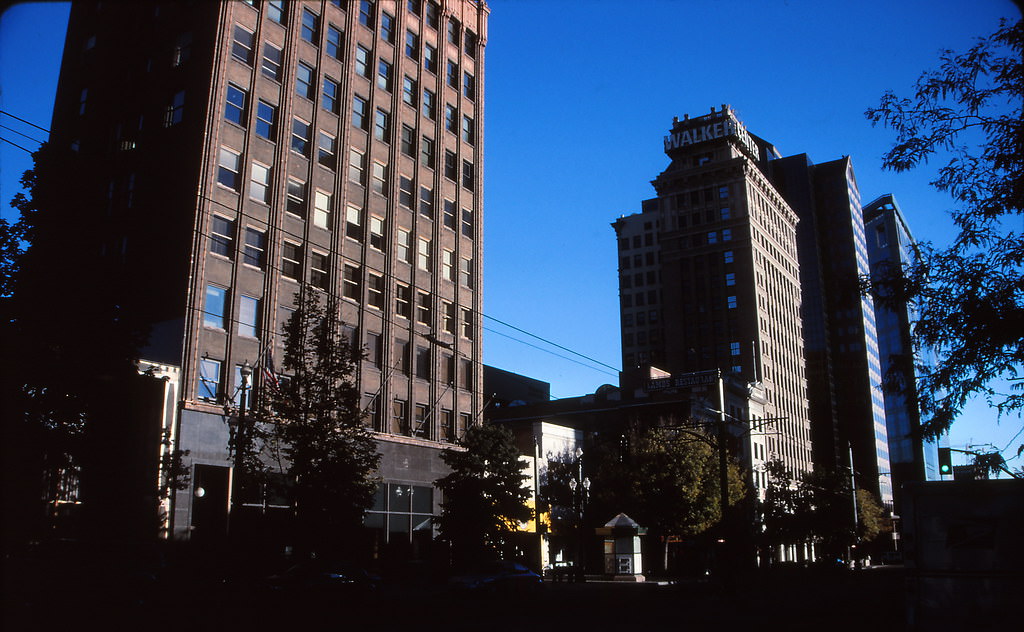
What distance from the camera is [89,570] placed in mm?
20688

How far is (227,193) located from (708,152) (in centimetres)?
9520

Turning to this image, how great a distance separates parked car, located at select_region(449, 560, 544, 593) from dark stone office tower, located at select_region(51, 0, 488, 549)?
934 cm

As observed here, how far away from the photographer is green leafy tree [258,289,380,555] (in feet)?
87.9

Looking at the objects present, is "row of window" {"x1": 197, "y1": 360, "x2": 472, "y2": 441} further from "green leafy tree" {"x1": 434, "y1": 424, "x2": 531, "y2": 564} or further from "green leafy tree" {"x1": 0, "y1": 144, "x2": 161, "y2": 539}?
"green leafy tree" {"x1": 0, "y1": 144, "x2": 161, "y2": 539}

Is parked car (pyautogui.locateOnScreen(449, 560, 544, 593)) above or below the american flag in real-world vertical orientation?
below

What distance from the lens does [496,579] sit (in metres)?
30.0

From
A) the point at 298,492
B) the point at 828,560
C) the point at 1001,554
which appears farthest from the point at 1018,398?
the point at 828,560

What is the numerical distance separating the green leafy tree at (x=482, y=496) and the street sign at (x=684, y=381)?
48.2 meters

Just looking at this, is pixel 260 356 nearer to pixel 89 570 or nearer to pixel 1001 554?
pixel 89 570

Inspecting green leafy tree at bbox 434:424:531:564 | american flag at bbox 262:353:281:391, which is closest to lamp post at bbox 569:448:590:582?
green leafy tree at bbox 434:424:531:564

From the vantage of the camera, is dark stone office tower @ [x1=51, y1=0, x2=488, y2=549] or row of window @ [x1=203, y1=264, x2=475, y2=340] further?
row of window @ [x1=203, y1=264, x2=475, y2=340]

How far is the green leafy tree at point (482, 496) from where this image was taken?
37.3 meters

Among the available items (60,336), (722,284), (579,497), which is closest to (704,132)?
(722,284)

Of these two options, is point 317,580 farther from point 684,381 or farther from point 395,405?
point 684,381
